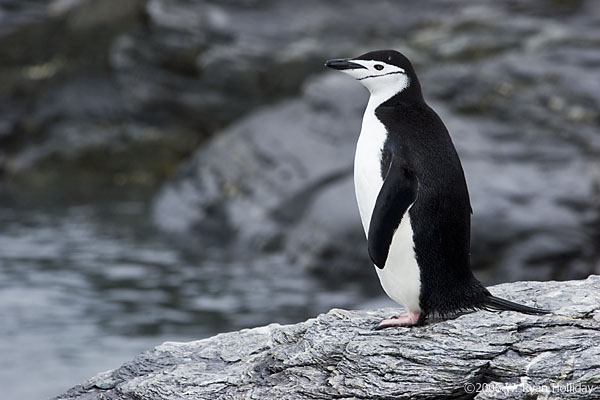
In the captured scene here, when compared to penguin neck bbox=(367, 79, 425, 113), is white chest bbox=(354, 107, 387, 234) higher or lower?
lower

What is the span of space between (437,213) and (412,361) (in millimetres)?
584

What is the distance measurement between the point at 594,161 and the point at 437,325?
273 inches

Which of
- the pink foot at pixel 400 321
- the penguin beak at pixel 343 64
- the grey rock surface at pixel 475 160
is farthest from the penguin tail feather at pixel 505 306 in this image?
the grey rock surface at pixel 475 160

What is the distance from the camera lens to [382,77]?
4082 millimetres

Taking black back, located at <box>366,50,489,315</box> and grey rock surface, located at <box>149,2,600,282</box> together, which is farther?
grey rock surface, located at <box>149,2,600,282</box>

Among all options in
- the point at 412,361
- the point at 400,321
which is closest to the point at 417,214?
the point at 400,321

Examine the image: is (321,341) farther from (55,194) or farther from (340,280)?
(55,194)

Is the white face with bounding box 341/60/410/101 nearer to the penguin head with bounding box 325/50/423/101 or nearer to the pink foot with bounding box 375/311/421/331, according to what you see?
the penguin head with bounding box 325/50/423/101

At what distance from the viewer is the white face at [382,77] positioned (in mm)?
4055

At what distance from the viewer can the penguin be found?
3828 mm

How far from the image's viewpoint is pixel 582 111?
36.3 feet

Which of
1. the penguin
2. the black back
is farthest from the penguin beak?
the black back

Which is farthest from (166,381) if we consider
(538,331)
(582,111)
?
(582,111)

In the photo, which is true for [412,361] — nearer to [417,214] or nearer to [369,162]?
[417,214]
